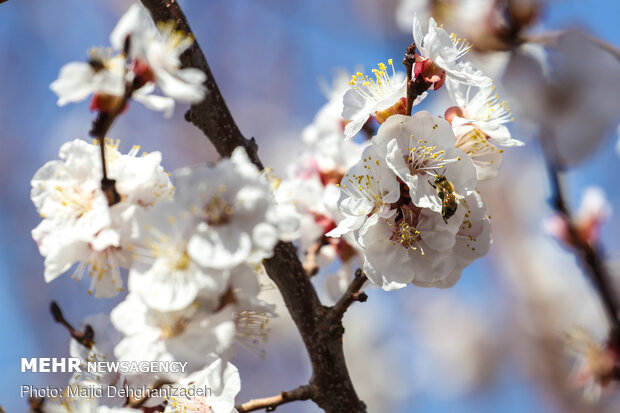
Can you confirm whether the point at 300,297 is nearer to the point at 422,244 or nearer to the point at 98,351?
the point at 422,244

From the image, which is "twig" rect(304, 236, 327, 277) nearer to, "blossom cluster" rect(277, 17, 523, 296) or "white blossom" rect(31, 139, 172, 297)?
"blossom cluster" rect(277, 17, 523, 296)

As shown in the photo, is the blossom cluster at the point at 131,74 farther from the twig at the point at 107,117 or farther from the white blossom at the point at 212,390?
the white blossom at the point at 212,390

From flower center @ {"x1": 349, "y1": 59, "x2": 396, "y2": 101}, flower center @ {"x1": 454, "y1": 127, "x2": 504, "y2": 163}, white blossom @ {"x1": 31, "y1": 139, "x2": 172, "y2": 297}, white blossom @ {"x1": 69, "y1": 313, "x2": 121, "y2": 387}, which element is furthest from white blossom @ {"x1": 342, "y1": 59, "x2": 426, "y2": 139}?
white blossom @ {"x1": 69, "y1": 313, "x2": 121, "y2": 387}

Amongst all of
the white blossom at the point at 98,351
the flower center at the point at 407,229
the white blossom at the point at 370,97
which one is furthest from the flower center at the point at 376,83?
the white blossom at the point at 98,351

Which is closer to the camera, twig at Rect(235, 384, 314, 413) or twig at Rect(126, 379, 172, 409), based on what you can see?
twig at Rect(126, 379, 172, 409)

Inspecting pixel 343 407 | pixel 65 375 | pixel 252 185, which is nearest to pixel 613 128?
pixel 343 407

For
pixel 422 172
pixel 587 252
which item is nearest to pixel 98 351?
pixel 422 172
